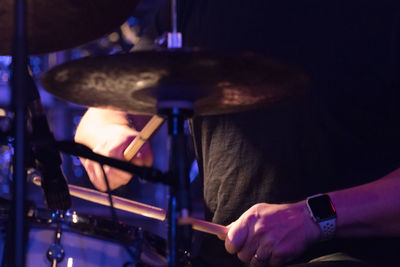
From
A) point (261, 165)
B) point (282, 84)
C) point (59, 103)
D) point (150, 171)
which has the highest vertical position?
point (282, 84)

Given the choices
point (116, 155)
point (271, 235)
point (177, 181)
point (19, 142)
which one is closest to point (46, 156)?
point (19, 142)

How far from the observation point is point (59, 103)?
3650 mm

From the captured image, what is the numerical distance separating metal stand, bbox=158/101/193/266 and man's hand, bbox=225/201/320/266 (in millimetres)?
340

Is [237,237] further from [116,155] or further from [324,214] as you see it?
[116,155]

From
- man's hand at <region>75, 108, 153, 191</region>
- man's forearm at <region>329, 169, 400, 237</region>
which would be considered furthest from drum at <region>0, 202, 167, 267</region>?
man's forearm at <region>329, 169, 400, 237</region>

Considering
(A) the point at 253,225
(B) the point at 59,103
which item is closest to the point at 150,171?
(A) the point at 253,225

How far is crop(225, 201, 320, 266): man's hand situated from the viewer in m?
1.08

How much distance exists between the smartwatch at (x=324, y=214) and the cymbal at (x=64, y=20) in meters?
0.57

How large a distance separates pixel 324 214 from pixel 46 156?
59 cm

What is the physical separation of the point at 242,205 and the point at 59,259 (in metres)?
0.50

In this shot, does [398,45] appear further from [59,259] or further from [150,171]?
[59,259]

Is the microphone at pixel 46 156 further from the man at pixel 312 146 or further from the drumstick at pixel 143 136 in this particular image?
the man at pixel 312 146

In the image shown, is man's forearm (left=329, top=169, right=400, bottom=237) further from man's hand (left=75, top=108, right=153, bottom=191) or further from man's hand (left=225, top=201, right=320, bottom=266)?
man's hand (left=75, top=108, right=153, bottom=191)

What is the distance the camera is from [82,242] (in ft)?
3.49
